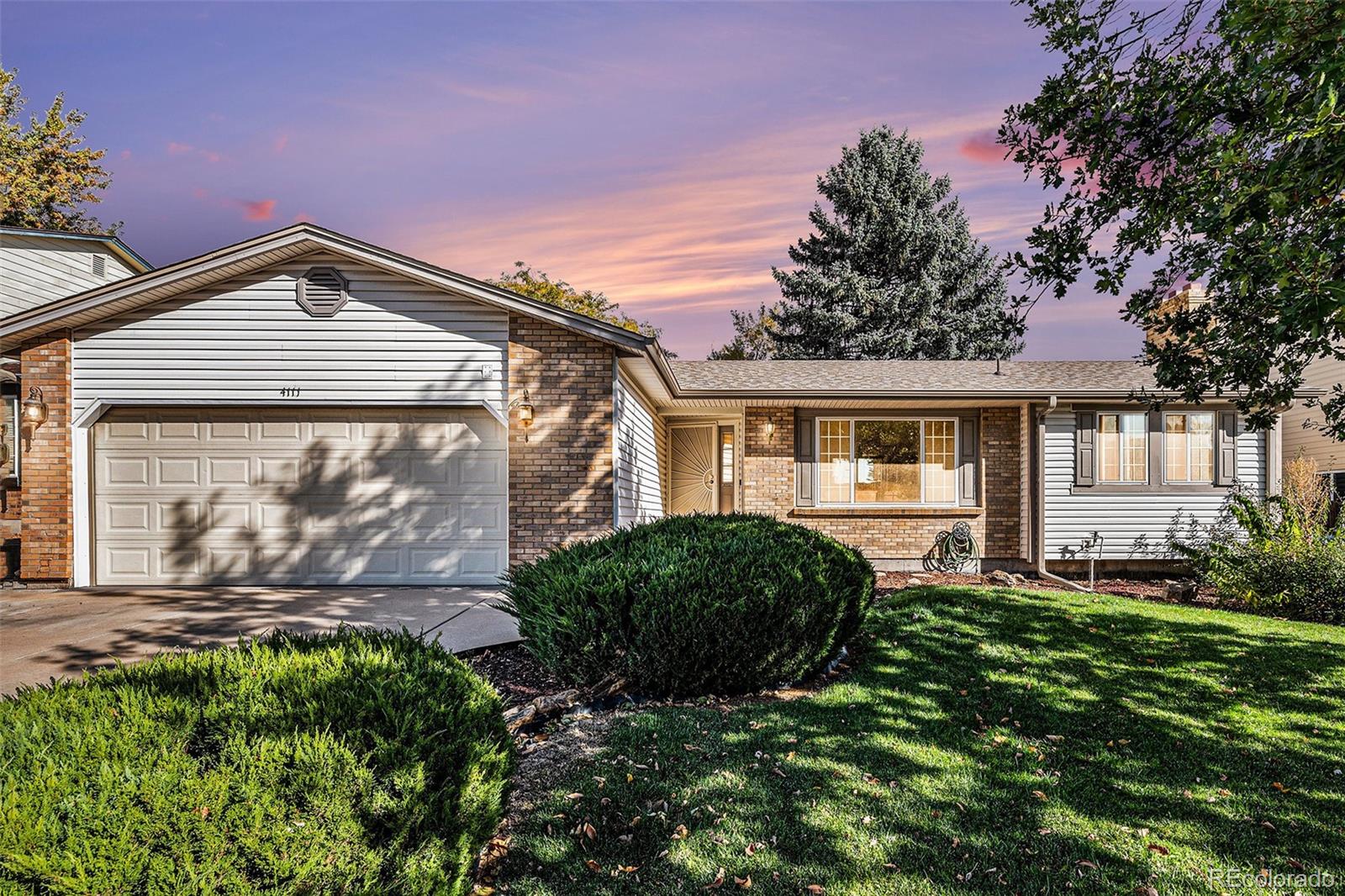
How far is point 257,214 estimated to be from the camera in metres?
18.6

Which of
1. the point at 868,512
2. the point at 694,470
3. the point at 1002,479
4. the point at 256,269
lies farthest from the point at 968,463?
the point at 256,269

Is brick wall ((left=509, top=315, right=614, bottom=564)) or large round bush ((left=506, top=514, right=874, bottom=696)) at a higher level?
brick wall ((left=509, top=315, right=614, bottom=564))

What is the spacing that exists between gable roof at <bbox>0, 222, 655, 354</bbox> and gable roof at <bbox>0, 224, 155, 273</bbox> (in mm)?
4529

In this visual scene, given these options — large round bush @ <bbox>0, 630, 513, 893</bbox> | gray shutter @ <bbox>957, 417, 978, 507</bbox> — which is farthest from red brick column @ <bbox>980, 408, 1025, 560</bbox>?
large round bush @ <bbox>0, 630, 513, 893</bbox>

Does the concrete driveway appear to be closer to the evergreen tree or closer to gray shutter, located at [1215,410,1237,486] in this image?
gray shutter, located at [1215,410,1237,486]

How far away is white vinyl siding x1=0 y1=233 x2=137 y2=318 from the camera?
10.9 m

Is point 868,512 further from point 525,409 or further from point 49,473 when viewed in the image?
point 49,473

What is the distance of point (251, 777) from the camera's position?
180 cm

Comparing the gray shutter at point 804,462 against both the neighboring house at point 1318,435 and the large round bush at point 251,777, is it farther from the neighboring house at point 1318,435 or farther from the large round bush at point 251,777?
the neighboring house at point 1318,435

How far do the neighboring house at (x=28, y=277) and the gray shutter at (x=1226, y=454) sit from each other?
17.1 meters

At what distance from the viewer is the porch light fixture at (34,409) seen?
7875 mm

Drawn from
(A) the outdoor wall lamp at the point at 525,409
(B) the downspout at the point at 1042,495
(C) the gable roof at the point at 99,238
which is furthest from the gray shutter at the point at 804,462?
(C) the gable roof at the point at 99,238

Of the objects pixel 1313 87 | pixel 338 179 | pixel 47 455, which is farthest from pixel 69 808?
pixel 338 179

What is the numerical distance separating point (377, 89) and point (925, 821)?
10.8 meters
